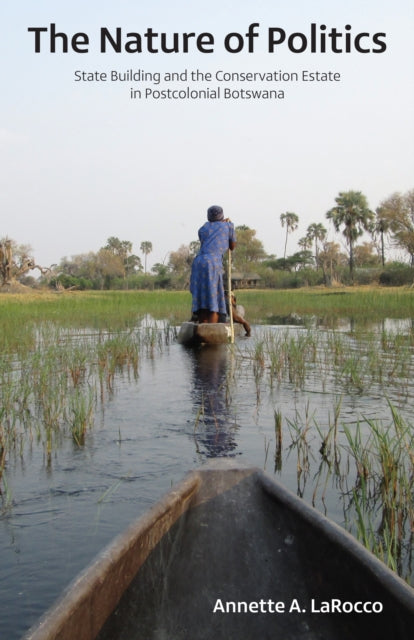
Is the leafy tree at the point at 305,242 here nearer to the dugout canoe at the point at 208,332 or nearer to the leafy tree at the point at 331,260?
the leafy tree at the point at 331,260

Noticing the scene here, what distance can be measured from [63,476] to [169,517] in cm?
192

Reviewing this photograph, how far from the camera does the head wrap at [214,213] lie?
9.44 metres

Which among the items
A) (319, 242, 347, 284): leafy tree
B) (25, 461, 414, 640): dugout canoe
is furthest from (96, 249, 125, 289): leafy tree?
(25, 461, 414, 640): dugout canoe

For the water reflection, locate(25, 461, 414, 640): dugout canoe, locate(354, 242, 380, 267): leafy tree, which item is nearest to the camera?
locate(25, 461, 414, 640): dugout canoe

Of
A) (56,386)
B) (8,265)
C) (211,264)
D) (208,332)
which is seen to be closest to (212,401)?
(56,386)

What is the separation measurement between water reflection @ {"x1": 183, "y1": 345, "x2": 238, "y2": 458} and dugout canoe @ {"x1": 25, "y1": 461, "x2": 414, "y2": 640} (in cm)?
193

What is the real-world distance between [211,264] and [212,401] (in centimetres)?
402

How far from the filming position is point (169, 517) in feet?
7.00

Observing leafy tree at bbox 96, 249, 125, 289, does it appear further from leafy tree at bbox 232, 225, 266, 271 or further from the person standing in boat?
the person standing in boat

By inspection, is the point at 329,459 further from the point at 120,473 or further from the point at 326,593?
the point at 326,593

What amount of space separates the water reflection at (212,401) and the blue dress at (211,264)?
784 millimetres

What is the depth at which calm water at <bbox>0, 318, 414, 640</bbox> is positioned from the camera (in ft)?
9.27

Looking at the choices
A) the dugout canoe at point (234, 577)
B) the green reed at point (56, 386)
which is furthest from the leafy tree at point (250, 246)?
the dugout canoe at point (234, 577)

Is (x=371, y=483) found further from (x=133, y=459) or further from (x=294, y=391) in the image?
(x=294, y=391)
